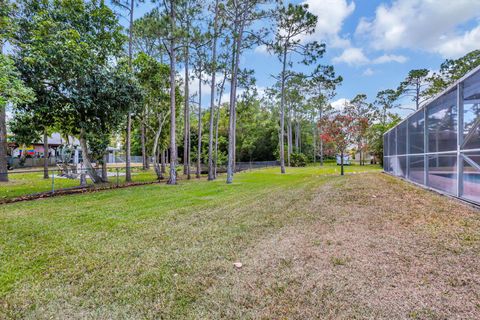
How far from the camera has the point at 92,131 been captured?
Answer: 34.3ft

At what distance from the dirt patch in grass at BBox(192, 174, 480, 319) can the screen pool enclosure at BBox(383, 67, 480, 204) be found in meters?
1.40

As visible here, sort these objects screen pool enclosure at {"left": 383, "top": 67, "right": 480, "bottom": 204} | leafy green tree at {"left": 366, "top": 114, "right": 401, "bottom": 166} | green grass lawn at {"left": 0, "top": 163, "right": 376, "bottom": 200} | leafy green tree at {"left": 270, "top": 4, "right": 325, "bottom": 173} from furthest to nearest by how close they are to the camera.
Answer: leafy green tree at {"left": 366, "top": 114, "right": 401, "bottom": 166} → leafy green tree at {"left": 270, "top": 4, "right": 325, "bottom": 173} → green grass lawn at {"left": 0, "top": 163, "right": 376, "bottom": 200} → screen pool enclosure at {"left": 383, "top": 67, "right": 480, "bottom": 204}

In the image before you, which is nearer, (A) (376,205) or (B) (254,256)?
(B) (254,256)

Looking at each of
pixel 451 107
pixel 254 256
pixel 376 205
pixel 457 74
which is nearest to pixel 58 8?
pixel 254 256

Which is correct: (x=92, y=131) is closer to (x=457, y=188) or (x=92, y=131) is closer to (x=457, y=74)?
(x=457, y=188)

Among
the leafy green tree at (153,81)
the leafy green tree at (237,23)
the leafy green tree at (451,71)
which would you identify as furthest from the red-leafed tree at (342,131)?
the leafy green tree at (153,81)

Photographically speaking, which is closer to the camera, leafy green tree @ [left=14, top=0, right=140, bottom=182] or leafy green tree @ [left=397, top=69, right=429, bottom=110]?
leafy green tree @ [left=14, top=0, right=140, bottom=182]

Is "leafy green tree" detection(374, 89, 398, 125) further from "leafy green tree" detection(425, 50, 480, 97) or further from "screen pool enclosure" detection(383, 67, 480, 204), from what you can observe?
"screen pool enclosure" detection(383, 67, 480, 204)

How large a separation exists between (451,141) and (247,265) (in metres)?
6.22

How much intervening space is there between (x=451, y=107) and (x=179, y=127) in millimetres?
22099

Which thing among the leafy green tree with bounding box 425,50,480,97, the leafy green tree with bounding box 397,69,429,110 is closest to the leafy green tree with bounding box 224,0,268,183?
the leafy green tree with bounding box 425,50,480,97

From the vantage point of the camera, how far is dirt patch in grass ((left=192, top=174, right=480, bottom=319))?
1.98 meters

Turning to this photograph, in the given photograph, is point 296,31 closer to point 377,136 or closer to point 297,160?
point 297,160

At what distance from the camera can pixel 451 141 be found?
5988mm
